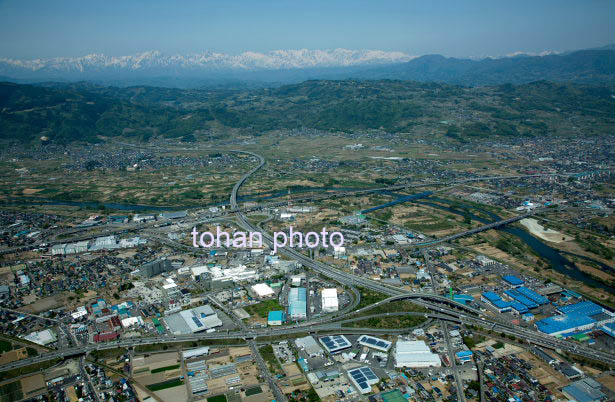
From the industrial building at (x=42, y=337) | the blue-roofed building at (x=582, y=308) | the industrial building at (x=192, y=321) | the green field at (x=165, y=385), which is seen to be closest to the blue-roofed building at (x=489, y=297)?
the blue-roofed building at (x=582, y=308)

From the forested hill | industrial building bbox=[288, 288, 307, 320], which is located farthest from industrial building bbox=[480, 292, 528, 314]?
the forested hill

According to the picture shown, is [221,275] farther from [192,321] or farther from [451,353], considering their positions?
[451,353]

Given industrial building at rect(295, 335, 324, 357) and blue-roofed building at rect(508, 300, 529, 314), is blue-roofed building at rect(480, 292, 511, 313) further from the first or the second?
industrial building at rect(295, 335, 324, 357)

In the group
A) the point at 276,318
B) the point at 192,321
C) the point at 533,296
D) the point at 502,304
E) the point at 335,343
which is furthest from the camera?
the point at 533,296

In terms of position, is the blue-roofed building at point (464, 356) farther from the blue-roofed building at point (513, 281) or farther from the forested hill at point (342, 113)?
the forested hill at point (342, 113)

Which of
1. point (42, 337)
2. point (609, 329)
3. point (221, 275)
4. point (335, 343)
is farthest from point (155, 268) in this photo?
point (609, 329)

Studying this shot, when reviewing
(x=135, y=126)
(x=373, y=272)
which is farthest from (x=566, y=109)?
(x=135, y=126)

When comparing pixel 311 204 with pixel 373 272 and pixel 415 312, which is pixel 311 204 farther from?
pixel 415 312
